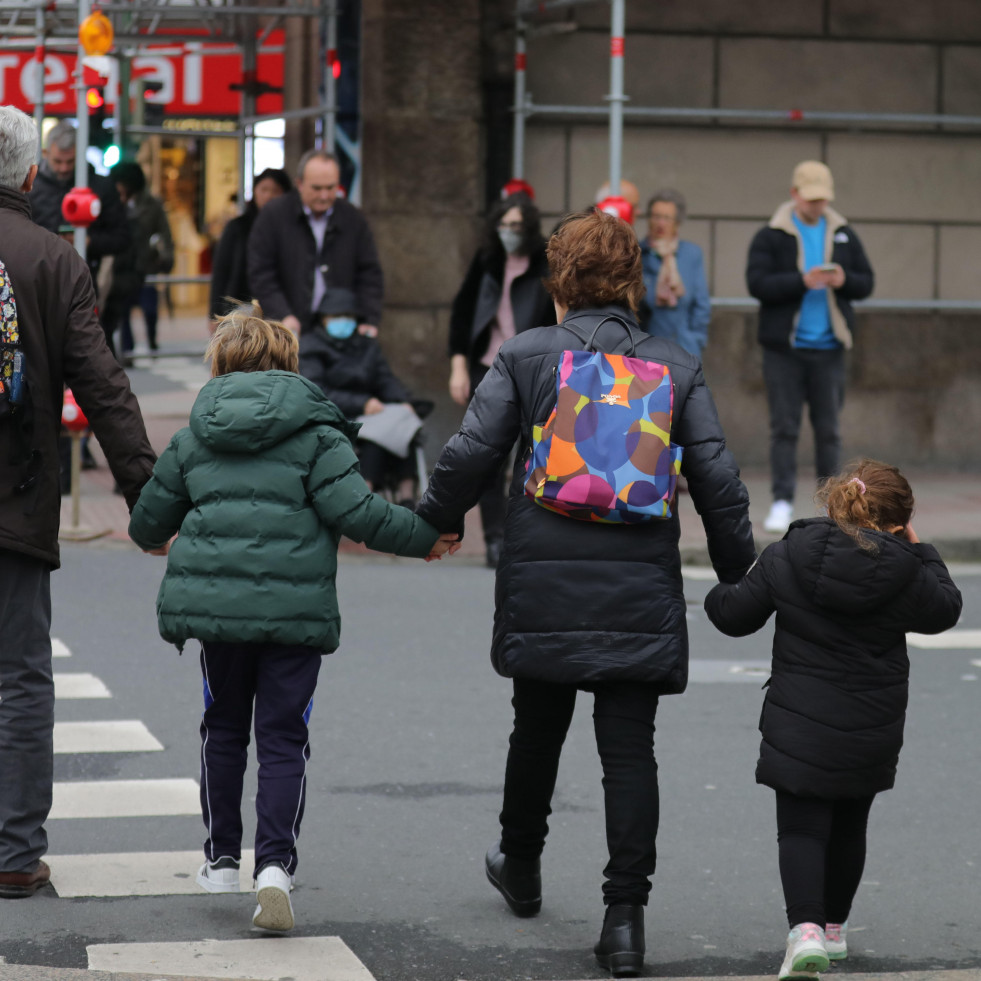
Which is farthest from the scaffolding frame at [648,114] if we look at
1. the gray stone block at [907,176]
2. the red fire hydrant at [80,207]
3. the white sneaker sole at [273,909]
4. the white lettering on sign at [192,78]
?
the white lettering on sign at [192,78]

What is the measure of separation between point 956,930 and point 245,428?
2066 mm

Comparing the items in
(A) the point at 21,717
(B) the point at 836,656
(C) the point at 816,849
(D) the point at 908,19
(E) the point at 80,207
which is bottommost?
(C) the point at 816,849

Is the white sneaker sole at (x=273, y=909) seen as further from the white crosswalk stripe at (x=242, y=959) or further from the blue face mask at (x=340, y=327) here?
the blue face mask at (x=340, y=327)

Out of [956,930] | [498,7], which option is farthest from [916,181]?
[956,930]

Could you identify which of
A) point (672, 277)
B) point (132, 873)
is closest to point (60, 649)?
point (132, 873)

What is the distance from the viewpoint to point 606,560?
4262mm

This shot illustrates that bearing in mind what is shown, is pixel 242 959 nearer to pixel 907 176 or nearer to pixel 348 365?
pixel 348 365

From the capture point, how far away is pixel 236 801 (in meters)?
4.60

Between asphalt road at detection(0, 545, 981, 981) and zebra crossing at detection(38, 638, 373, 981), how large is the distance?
0.06 metres

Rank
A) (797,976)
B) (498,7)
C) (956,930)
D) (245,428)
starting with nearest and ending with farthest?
(797,976) → (245,428) → (956,930) → (498,7)

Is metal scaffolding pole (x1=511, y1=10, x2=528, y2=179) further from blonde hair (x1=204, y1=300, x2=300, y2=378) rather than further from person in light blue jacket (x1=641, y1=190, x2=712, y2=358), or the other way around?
blonde hair (x1=204, y1=300, x2=300, y2=378)

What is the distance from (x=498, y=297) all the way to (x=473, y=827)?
4873mm

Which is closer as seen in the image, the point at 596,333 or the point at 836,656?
the point at 836,656

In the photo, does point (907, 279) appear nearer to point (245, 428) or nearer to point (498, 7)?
point (498, 7)
